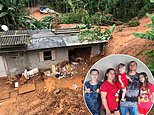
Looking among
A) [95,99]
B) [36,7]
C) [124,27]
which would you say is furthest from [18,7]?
[95,99]

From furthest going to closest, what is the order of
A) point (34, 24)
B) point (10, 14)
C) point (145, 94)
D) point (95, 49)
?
point (34, 24) → point (10, 14) → point (95, 49) → point (145, 94)

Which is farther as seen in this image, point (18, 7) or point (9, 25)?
point (18, 7)

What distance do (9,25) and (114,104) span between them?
14249mm

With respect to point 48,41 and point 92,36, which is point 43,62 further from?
point 92,36

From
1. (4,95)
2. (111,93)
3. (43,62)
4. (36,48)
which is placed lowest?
(4,95)

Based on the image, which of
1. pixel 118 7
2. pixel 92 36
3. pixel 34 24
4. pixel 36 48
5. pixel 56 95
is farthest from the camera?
pixel 118 7

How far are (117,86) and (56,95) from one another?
6.15 meters

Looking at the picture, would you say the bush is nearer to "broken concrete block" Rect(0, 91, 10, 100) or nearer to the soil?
the soil

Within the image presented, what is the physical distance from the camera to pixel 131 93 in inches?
265

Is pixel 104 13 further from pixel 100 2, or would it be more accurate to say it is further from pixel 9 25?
pixel 9 25

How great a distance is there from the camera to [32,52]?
44.3 feet

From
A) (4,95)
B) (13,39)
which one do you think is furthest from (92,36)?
(4,95)

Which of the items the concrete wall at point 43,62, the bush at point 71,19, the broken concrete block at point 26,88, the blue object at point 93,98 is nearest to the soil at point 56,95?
the broken concrete block at point 26,88

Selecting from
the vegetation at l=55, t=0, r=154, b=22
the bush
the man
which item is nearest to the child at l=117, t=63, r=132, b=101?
the man
